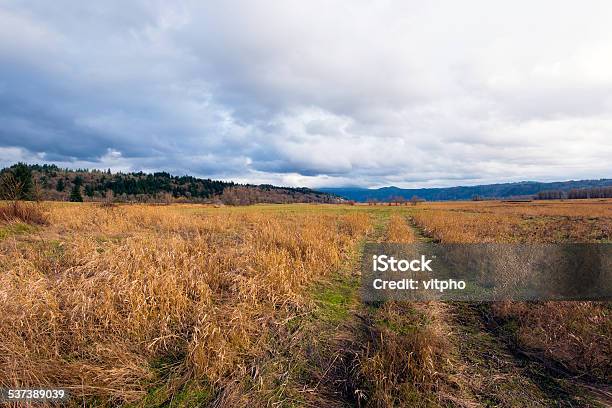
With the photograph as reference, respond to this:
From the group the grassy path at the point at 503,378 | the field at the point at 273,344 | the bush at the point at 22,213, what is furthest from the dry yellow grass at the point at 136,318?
the bush at the point at 22,213

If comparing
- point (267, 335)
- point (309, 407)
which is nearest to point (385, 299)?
point (267, 335)

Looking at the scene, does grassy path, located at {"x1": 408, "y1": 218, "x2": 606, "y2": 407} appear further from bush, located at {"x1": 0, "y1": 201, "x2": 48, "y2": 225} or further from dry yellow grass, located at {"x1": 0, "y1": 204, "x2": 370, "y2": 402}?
Answer: bush, located at {"x1": 0, "y1": 201, "x2": 48, "y2": 225}

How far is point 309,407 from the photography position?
11.1 ft

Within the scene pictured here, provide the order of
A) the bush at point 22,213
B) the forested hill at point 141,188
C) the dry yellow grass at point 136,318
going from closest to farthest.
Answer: the dry yellow grass at point 136,318, the bush at point 22,213, the forested hill at point 141,188

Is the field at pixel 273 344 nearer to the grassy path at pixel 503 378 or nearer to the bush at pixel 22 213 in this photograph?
the grassy path at pixel 503 378

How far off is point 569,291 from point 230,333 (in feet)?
25.9

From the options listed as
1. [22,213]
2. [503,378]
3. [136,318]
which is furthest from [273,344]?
[22,213]


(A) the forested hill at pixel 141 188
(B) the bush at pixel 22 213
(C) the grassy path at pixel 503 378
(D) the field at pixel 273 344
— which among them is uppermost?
(A) the forested hill at pixel 141 188

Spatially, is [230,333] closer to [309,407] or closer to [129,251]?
Result: [309,407]

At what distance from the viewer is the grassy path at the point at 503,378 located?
3430 millimetres

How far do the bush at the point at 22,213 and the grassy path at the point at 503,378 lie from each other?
1942 cm

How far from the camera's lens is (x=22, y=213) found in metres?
14.8

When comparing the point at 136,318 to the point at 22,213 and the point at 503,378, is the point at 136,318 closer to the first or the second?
the point at 503,378

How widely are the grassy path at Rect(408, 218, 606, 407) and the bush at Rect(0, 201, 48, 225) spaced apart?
19416 mm
